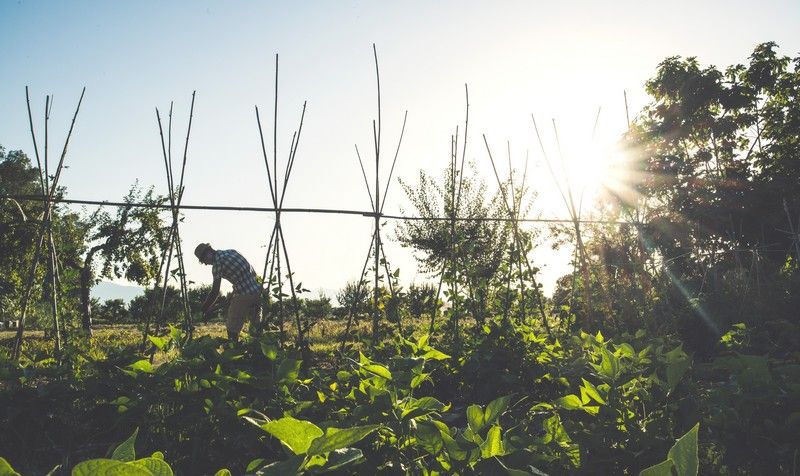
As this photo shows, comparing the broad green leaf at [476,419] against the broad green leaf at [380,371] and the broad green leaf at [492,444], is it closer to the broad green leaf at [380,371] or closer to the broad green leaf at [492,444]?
the broad green leaf at [492,444]

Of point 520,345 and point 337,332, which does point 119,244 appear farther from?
point 520,345

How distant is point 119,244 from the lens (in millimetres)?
19750

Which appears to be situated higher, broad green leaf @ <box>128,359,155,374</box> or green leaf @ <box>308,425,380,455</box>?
green leaf @ <box>308,425,380,455</box>

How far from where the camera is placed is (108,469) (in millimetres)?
438

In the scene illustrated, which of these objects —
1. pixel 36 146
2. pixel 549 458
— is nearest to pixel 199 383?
pixel 549 458

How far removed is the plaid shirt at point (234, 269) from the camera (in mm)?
5594

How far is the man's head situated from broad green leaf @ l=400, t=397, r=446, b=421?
519cm

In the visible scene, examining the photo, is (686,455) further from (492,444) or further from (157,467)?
(157,467)

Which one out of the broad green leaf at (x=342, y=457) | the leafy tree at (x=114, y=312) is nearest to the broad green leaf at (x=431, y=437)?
the broad green leaf at (x=342, y=457)

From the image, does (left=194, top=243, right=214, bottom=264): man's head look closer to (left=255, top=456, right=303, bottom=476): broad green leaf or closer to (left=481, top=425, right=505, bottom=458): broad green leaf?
(left=481, top=425, right=505, bottom=458): broad green leaf

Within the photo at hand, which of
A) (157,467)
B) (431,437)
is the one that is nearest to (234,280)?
(431,437)

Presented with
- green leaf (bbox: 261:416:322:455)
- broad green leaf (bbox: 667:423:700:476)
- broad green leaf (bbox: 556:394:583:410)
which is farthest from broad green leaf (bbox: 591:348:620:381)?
green leaf (bbox: 261:416:322:455)

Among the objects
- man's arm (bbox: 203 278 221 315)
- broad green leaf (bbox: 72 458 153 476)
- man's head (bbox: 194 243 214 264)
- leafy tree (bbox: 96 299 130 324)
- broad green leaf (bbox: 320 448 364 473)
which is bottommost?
leafy tree (bbox: 96 299 130 324)

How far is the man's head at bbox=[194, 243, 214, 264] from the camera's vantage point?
231 inches
